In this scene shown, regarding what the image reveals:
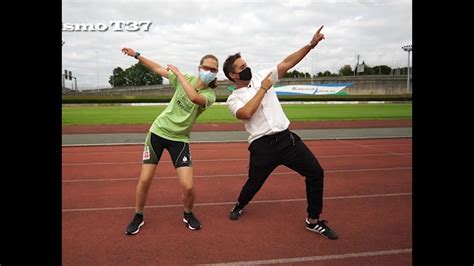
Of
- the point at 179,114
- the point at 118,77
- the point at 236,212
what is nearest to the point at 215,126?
the point at 236,212

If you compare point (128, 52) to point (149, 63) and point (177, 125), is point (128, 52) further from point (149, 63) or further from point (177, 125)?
point (177, 125)

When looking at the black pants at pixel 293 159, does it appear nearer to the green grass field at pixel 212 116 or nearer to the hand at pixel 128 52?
the hand at pixel 128 52

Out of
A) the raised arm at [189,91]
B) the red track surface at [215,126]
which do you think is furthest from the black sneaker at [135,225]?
the red track surface at [215,126]

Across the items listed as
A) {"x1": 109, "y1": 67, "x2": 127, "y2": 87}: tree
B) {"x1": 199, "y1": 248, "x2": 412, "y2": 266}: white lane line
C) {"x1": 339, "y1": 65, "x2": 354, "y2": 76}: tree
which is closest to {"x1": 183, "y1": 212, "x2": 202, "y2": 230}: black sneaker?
{"x1": 199, "y1": 248, "x2": 412, "y2": 266}: white lane line

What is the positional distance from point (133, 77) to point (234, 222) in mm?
71123

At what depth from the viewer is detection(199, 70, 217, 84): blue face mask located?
12.8 ft

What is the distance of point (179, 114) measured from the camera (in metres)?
4.04

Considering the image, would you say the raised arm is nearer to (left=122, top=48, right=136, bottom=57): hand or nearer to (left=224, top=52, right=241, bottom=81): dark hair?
(left=224, top=52, right=241, bottom=81): dark hair

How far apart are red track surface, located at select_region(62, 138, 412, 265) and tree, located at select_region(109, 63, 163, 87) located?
6164 centimetres

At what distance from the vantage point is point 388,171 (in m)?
7.63

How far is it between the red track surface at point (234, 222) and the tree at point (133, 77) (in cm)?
6164
